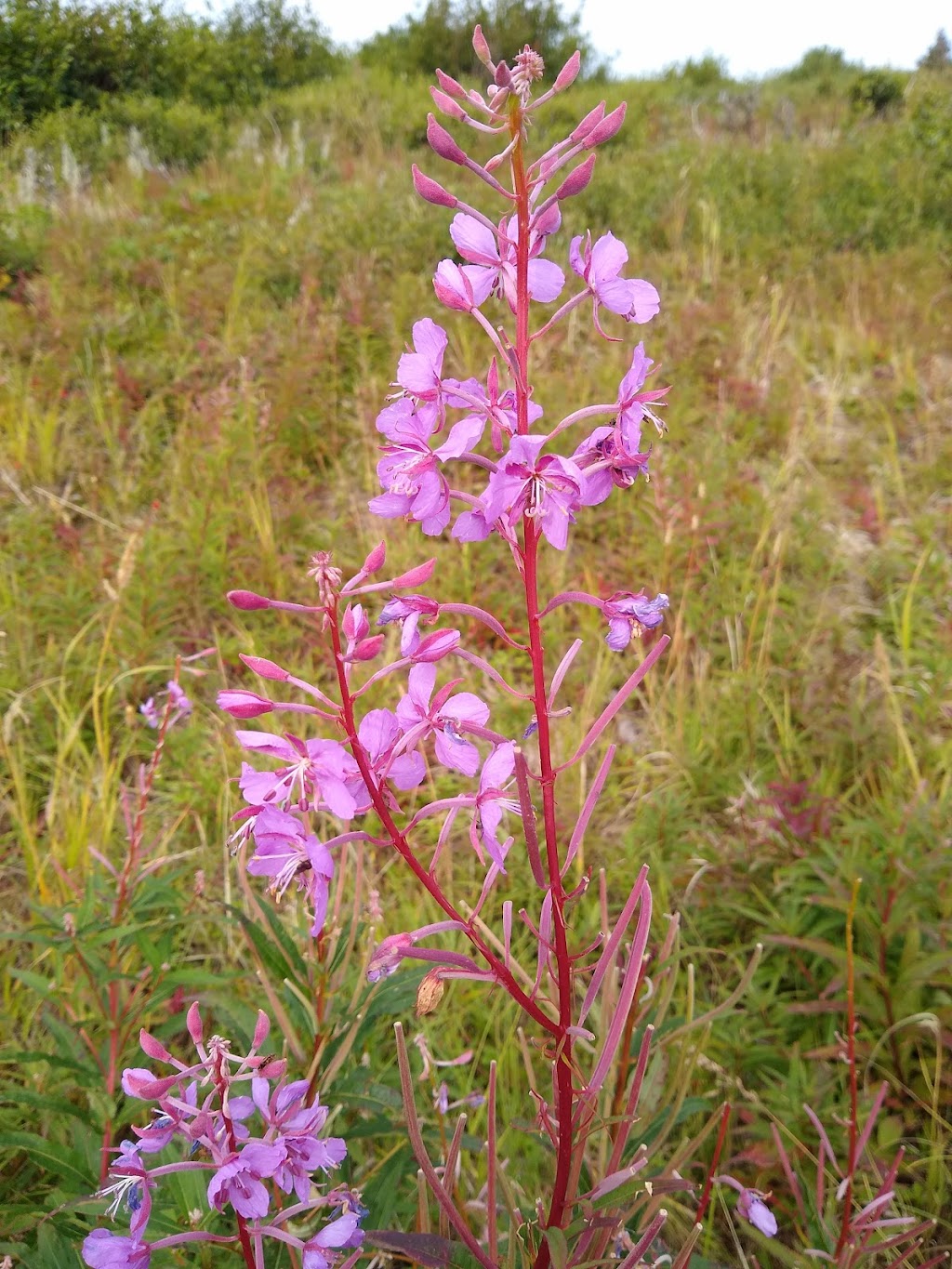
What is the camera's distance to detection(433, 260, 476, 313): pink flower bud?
910 millimetres

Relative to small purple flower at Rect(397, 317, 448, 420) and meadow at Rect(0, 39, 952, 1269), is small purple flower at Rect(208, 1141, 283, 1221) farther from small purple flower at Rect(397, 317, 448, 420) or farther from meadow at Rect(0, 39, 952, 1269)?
small purple flower at Rect(397, 317, 448, 420)

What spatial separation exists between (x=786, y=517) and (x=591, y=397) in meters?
1.15

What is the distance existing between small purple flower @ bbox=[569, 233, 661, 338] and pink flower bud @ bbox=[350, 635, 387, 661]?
16.4 inches

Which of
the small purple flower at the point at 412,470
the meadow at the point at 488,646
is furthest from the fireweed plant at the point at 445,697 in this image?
the meadow at the point at 488,646

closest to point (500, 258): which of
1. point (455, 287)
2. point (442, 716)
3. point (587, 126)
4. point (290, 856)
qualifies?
point (455, 287)

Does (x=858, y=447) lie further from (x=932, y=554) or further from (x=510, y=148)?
(x=510, y=148)

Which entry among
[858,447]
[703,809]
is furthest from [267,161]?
[703,809]

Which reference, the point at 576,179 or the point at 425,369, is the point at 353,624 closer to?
the point at 425,369

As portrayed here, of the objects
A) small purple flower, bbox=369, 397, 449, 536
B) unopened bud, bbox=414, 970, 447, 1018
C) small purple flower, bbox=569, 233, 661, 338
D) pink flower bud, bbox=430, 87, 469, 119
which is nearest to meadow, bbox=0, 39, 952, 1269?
unopened bud, bbox=414, 970, 447, 1018

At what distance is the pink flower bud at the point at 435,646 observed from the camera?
2.97 ft

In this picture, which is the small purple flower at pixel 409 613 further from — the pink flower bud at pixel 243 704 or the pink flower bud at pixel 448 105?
the pink flower bud at pixel 448 105

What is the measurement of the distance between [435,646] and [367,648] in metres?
0.07

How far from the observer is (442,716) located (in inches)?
37.1

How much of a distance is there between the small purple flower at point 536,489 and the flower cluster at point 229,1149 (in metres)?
0.62
